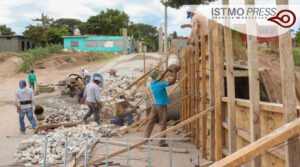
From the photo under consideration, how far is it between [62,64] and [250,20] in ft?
81.7

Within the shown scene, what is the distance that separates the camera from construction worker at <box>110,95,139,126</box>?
322 inches

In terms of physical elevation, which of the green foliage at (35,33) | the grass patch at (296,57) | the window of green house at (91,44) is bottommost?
the grass patch at (296,57)

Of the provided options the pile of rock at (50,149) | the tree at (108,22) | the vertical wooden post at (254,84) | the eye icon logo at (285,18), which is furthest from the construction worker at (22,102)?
the tree at (108,22)

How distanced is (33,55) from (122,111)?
2094 cm

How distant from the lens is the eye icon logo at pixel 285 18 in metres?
2.26

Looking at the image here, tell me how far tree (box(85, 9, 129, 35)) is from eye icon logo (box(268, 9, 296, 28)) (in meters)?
40.2

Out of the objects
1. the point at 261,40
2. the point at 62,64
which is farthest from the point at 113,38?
the point at 261,40

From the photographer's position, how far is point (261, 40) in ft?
47.3

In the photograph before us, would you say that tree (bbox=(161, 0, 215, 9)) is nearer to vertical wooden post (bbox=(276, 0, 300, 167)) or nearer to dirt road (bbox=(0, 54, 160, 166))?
dirt road (bbox=(0, 54, 160, 166))

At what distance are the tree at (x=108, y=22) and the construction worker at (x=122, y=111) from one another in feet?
113

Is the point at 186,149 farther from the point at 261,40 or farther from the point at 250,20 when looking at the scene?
the point at 261,40

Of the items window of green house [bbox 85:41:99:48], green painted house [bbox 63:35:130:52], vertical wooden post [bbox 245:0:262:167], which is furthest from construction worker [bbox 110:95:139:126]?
window of green house [bbox 85:41:99:48]

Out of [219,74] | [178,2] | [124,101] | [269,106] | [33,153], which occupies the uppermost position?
[178,2]

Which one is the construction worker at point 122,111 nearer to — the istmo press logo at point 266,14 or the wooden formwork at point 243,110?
the wooden formwork at point 243,110
